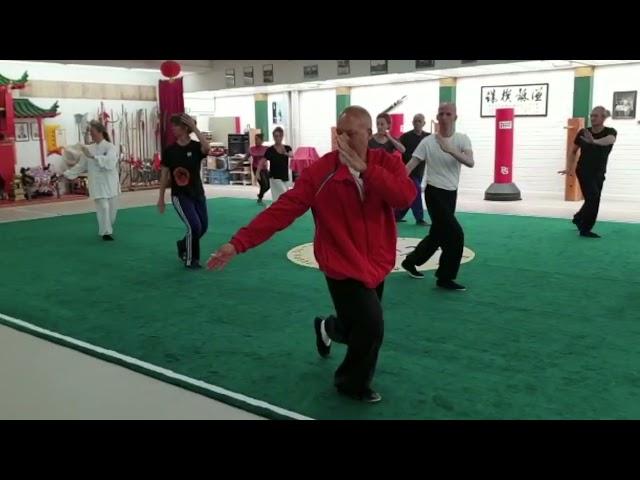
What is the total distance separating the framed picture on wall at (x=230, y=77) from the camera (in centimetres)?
1578

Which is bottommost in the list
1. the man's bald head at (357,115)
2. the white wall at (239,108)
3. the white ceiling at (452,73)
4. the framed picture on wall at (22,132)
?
the man's bald head at (357,115)

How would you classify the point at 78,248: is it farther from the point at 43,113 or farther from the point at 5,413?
the point at 43,113

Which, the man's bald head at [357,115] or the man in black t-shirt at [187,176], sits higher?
the man's bald head at [357,115]

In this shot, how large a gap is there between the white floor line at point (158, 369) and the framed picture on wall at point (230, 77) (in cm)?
1165

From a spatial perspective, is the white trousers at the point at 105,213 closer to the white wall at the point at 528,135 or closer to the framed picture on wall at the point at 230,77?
the framed picture on wall at the point at 230,77

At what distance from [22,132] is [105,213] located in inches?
278

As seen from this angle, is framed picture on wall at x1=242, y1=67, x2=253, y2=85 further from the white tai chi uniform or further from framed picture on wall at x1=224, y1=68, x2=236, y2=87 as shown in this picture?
the white tai chi uniform

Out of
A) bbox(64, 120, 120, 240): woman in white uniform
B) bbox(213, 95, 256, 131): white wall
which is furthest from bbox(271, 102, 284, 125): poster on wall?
bbox(64, 120, 120, 240): woman in white uniform

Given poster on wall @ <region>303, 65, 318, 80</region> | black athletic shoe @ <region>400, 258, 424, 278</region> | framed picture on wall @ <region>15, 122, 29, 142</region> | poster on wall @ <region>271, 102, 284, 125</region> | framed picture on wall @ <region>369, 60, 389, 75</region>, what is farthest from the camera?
poster on wall @ <region>271, 102, 284, 125</region>

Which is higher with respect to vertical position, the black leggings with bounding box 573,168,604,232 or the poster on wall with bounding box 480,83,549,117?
the poster on wall with bounding box 480,83,549,117

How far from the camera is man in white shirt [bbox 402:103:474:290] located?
18.1 ft

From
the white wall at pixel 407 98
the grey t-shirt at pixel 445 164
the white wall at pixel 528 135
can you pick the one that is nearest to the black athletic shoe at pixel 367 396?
the grey t-shirt at pixel 445 164

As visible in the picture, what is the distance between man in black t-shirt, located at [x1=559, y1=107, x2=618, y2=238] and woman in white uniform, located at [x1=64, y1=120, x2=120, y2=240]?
236 inches
